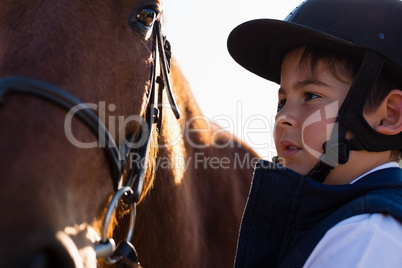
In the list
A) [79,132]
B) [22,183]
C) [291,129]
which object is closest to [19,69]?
[79,132]

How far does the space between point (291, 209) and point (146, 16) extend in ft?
3.73

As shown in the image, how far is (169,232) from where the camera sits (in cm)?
265

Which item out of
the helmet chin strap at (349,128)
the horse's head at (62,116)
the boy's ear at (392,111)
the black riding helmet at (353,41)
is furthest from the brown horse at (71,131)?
the boy's ear at (392,111)

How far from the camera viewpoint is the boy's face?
6.75 ft

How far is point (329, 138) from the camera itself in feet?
6.76

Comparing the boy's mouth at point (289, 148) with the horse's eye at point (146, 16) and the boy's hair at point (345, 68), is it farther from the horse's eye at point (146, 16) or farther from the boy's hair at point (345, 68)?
the horse's eye at point (146, 16)

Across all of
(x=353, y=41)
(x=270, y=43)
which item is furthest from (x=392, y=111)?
(x=270, y=43)

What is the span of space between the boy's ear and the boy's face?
212mm

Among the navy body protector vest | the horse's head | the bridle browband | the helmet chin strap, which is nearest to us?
the horse's head

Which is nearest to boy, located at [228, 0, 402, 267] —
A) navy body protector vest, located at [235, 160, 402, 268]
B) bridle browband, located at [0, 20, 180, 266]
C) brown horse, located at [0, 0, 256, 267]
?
navy body protector vest, located at [235, 160, 402, 268]

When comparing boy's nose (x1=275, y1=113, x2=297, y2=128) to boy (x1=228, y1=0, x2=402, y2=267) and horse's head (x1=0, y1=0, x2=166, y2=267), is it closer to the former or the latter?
boy (x1=228, y1=0, x2=402, y2=267)

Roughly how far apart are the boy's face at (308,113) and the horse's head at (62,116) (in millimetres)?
737

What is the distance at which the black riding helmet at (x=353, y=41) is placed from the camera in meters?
2.02

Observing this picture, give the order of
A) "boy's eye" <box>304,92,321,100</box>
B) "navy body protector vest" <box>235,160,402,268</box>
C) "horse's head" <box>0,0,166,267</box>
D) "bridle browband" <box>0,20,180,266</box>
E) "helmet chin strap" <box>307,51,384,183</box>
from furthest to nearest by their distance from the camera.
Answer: "boy's eye" <box>304,92,321,100</box> → "helmet chin strap" <box>307,51,384,183</box> → "navy body protector vest" <box>235,160,402,268</box> → "bridle browband" <box>0,20,180,266</box> → "horse's head" <box>0,0,166,267</box>
